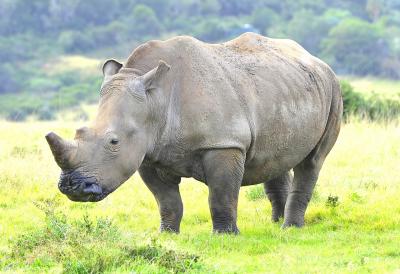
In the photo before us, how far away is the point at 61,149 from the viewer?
8.31 meters

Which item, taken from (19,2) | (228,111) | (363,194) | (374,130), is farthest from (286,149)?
(19,2)

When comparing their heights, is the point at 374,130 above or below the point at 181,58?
below

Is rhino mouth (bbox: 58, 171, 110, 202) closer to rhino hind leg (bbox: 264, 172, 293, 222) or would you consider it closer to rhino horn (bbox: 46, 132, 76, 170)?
rhino horn (bbox: 46, 132, 76, 170)

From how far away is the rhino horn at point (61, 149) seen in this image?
8.24 metres

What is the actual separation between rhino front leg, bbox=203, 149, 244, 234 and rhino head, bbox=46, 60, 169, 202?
2.24 feet

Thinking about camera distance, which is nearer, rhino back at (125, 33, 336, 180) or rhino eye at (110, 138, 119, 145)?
rhino eye at (110, 138, 119, 145)

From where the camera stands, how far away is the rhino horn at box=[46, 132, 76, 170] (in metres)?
8.24

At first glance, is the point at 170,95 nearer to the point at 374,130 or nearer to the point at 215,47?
the point at 215,47

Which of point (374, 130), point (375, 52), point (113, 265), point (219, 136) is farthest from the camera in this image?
point (375, 52)

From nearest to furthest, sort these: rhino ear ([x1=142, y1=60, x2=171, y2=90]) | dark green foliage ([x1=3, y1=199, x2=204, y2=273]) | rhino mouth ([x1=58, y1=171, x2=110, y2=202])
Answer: dark green foliage ([x1=3, y1=199, x2=204, y2=273])
rhino mouth ([x1=58, y1=171, x2=110, y2=202])
rhino ear ([x1=142, y1=60, x2=171, y2=90])

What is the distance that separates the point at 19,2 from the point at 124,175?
125 m

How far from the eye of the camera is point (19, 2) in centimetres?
12975

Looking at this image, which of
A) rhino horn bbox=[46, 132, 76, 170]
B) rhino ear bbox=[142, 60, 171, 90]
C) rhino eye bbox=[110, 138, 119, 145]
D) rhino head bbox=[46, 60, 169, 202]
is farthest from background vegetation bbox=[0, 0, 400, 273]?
rhino ear bbox=[142, 60, 171, 90]

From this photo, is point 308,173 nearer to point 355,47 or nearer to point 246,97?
point 246,97
